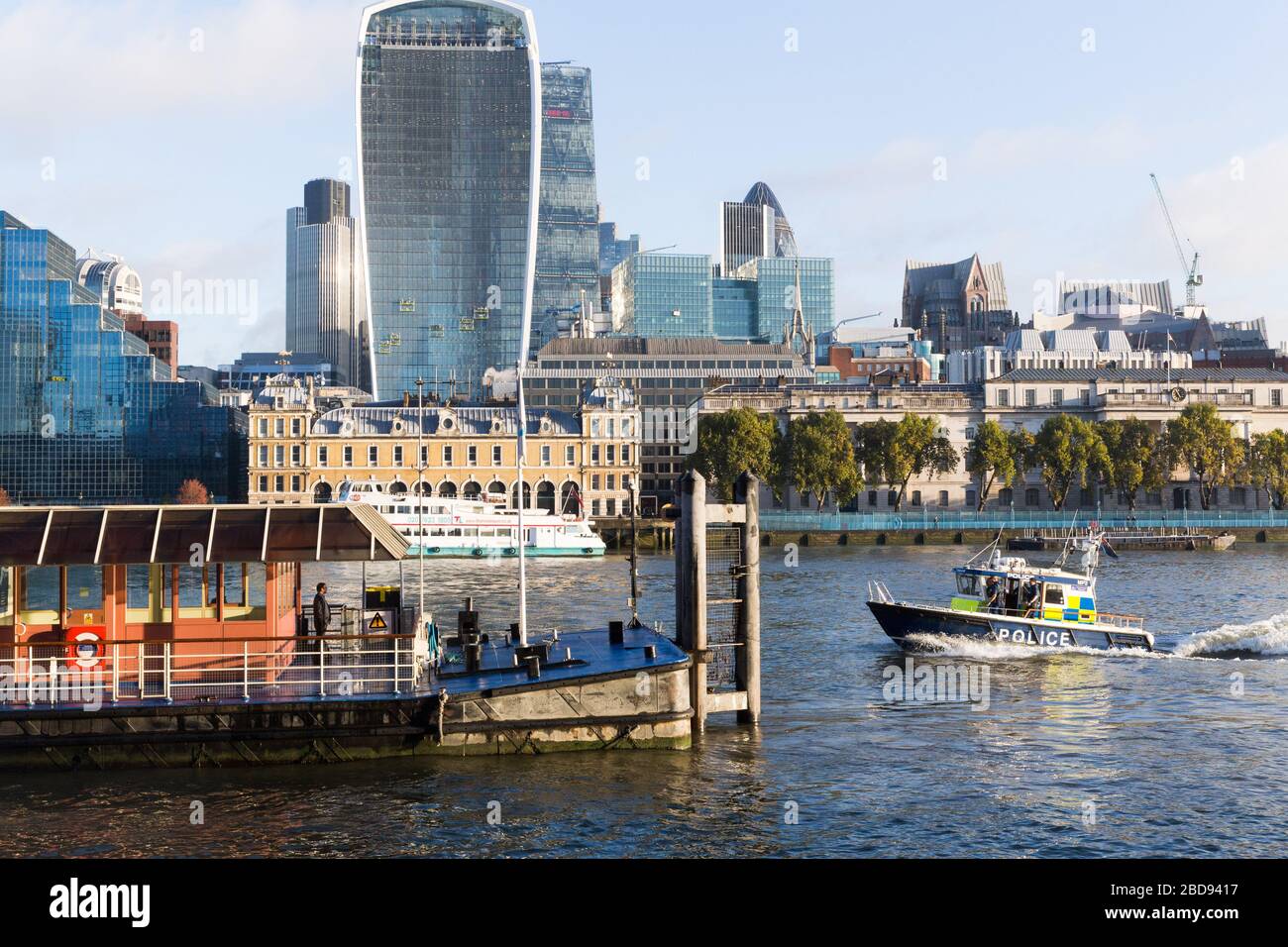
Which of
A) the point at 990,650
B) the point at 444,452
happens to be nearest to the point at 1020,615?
the point at 990,650

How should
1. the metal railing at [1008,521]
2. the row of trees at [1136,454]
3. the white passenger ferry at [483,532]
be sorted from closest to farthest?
the white passenger ferry at [483,532]
the metal railing at [1008,521]
the row of trees at [1136,454]

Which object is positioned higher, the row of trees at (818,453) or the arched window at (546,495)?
the row of trees at (818,453)

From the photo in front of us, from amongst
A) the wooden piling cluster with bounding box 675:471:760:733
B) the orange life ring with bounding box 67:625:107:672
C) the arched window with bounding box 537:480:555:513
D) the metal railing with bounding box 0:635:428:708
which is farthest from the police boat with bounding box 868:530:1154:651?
the arched window with bounding box 537:480:555:513

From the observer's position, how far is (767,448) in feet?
504

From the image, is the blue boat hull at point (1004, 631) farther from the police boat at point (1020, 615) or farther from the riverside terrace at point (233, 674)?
the riverside terrace at point (233, 674)

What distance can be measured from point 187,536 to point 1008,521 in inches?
4925

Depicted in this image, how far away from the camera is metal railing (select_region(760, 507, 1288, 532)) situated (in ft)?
470

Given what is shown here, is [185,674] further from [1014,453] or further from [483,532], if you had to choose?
[1014,453]

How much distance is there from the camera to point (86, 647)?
30234mm

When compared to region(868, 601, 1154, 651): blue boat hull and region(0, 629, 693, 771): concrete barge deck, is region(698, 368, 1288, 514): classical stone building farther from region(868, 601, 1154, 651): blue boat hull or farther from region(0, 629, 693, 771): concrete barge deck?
region(0, 629, 693, 771): concrete barge deck

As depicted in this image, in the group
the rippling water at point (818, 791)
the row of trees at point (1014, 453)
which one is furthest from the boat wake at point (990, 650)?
the row of trees at point (1014, 453)

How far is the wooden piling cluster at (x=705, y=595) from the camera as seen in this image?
32812 millimetres

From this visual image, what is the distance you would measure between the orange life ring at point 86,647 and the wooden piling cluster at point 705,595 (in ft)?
41.3

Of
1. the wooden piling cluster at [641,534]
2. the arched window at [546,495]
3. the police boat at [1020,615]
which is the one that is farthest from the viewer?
the arched window at [546,495]
